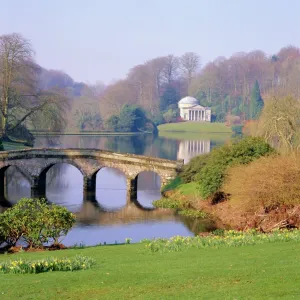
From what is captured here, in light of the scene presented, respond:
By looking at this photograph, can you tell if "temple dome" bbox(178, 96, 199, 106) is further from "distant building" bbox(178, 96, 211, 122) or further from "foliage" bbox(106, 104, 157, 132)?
"foliage" bbox(106, 104, 157, 132)

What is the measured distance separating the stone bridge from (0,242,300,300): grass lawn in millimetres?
28934

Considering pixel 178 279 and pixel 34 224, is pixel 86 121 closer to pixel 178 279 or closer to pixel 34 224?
pixel 34 224

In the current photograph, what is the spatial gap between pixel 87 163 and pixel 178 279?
3525cm

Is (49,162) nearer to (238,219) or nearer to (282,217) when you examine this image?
(238,219)

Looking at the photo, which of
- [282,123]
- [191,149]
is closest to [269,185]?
[282,123]

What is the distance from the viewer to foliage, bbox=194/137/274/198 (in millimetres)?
37938

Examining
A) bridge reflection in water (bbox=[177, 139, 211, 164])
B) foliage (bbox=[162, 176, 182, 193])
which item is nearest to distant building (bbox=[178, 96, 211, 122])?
bridge reflection in water (bbox=[177, 139, 211, 164])

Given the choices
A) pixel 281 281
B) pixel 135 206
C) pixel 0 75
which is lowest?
pixel 135 206

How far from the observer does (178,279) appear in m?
14.2

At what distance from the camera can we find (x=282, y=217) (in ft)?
96.2

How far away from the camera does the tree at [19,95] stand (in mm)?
62812

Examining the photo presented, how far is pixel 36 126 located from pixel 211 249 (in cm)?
4787

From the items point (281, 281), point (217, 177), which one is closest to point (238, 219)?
point (217, 177)

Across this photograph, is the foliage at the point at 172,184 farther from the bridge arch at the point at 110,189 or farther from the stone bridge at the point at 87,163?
the bridge arch at the point at 110,189
